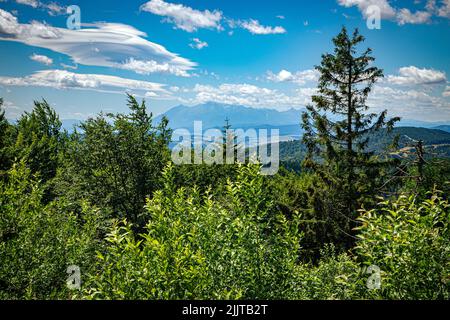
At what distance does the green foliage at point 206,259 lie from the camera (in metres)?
5.18

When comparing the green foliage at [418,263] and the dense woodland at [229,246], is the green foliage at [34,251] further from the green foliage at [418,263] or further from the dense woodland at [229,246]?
the green foliage at [418,263]

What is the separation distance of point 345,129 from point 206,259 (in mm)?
17512

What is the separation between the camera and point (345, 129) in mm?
20750

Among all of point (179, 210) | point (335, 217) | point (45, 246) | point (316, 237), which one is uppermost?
point (179, 210)

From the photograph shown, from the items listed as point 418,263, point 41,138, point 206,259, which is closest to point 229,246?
point 206,259

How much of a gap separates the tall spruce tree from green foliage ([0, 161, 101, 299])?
15.9 m

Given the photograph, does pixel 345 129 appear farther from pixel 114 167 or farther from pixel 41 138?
pixel 41 138

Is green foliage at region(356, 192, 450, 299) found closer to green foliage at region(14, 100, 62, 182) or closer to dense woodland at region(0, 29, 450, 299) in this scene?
dense woodland at region(0, 29, 450, 299)

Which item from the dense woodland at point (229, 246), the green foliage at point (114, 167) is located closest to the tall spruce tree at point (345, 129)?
the dense woodland at point (229, 246)

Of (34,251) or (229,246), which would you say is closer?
(229,246)

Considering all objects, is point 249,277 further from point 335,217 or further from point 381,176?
point 335,217

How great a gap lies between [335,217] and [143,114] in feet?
56.0

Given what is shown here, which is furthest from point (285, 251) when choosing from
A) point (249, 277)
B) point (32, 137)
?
point (32, 137)

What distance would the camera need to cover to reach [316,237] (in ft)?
81.2
